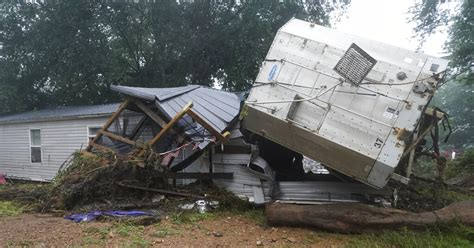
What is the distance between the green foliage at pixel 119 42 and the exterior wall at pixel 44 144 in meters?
4.01

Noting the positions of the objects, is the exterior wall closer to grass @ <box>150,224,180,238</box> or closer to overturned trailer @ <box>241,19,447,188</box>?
grass @ <box>150,224,180,238</box>

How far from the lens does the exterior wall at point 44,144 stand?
38.8ft

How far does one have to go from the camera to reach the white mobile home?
11.6m

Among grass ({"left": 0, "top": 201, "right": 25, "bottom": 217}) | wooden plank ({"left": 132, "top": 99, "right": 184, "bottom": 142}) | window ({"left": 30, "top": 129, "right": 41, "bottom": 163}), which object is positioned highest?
wooden plank ({"left": 132, "top": 99, "right": 184, "bottom": 142})

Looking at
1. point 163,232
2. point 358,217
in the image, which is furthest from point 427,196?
point 163,232

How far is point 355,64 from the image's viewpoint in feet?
19.0

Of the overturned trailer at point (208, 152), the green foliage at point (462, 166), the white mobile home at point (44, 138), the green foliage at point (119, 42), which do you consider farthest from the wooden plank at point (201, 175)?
the green foliage at point (119, 42)

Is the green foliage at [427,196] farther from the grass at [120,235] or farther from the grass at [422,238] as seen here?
the grass at [120,235]

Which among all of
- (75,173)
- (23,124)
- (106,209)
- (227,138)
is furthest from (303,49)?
(23,124)

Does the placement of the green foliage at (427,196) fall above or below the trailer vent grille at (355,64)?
below

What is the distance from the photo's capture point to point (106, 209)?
262 inches

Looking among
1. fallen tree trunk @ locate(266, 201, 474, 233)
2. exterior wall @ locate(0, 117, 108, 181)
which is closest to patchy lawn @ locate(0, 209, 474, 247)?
fallen tree trunk @ locate(266, 201, 474, 233)

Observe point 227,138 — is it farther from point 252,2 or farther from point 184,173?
point 252,2

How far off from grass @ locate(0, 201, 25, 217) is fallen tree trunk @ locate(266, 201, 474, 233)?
17.2ft
